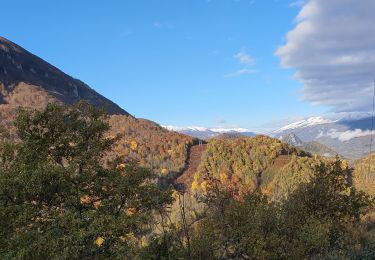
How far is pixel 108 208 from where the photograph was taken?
3014cm

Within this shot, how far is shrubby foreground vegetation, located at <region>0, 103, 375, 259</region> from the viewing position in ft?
82.6

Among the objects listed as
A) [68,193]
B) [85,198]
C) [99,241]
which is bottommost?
[99,241]

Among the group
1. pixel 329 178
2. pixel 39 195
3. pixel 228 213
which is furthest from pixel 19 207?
pixel 329 178

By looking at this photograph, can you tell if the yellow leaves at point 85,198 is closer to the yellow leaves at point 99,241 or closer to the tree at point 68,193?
the tree at point 68,193

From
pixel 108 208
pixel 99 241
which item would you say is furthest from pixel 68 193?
pixel 99 241

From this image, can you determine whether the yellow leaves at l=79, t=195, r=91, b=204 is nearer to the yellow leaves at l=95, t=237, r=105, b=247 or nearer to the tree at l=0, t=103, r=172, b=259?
the tree at l=0, t=103, r=172, b=259

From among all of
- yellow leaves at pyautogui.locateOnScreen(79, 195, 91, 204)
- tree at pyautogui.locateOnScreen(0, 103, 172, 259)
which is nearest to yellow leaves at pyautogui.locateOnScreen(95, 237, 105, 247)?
tree at pyautogui.locateOnScreen(0, 103, 172, 259)

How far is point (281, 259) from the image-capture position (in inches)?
1550

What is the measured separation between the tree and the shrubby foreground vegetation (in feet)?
0.23

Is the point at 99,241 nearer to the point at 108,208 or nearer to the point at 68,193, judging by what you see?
the point at 108,208

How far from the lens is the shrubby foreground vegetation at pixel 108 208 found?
25.2 meters

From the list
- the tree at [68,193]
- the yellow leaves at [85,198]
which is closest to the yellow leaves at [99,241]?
the tree at [68,193]

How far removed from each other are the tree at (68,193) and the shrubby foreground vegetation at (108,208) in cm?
7

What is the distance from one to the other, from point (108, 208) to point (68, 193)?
3.14 metres
